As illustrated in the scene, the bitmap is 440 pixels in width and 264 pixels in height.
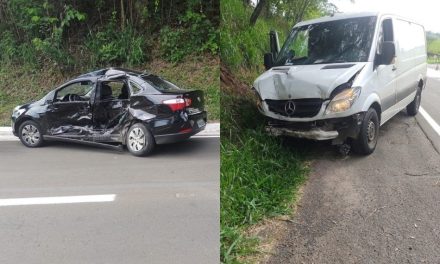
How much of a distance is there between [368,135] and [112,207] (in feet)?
2.71

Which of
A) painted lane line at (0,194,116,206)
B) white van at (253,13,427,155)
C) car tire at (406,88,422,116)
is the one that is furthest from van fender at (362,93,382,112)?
painted lane line at (0,194,116,206)

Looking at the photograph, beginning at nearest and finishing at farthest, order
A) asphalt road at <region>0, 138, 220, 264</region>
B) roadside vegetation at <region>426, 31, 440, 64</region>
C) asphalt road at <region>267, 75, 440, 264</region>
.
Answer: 1. asphalt road at <region>267, 75, 440, 264</region>
2. roadside vegetation at <region>426, 31, 440, 64</region>
3. asphalt road at <region>0, 138, 220, 264</region>

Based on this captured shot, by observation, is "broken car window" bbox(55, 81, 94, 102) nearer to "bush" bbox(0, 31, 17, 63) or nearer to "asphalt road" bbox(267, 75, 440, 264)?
"bush" bbox(0, 31, 17, 63)

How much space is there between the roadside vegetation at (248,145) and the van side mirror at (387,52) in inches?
5.5

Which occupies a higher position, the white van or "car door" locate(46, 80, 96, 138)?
the white van

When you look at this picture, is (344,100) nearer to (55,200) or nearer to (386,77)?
(386,77)

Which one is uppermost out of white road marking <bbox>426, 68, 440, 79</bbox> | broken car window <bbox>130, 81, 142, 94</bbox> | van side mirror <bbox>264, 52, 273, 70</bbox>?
van side mirror <bbox>264, 52, 273, 70</bbox>

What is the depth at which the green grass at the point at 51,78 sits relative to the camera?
1073 mm

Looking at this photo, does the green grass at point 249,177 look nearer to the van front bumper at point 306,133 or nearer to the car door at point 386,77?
the van front bumper at point 306,133

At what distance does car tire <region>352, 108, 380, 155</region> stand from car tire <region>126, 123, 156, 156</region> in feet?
2.04

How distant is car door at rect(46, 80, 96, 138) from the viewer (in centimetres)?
107

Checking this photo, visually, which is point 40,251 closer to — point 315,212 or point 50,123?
point 50,123

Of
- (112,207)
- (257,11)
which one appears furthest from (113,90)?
(257,11)

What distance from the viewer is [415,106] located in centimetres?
76
